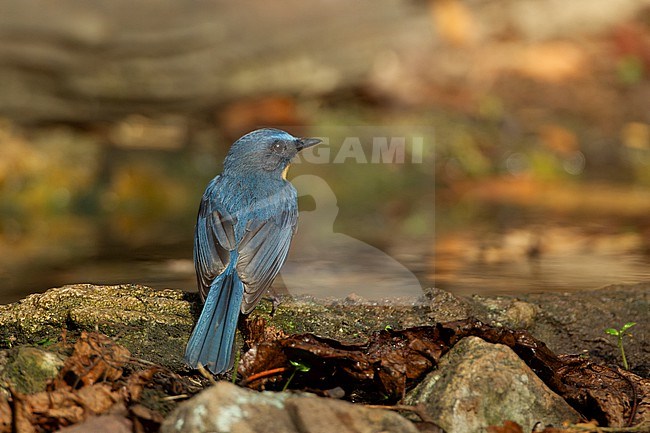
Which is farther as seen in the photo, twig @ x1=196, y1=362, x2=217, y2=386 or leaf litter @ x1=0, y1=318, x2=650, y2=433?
twig @ x1=196, y1=362, x2=217, y2=386

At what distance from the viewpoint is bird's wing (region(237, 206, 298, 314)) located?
3428mm

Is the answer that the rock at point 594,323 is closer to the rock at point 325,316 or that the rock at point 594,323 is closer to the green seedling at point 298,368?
the rock at point 325,316

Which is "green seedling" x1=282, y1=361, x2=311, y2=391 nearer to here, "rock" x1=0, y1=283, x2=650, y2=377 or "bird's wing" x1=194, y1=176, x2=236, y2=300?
"rock" x1=0, y1=283, x2=650, y2=377

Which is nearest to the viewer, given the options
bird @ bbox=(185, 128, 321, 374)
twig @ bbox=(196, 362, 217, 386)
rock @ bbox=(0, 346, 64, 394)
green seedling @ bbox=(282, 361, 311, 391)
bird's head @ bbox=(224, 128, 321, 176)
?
rock @ bbox=(0, 346, 64, 394)

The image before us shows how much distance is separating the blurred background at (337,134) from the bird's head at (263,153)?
2.46 ft

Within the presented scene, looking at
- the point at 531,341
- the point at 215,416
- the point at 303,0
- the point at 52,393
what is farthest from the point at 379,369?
the point at 303,0

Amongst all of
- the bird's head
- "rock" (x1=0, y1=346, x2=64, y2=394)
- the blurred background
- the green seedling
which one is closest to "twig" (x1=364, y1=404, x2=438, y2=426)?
the green seedling

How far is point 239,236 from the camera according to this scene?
3.68 metres

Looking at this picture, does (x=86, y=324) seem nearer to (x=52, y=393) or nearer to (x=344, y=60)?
(x=52, y=393)

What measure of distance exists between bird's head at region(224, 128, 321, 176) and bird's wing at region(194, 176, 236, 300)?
0.30m

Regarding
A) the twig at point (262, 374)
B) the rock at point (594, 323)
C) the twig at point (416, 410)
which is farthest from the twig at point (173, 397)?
the rock at point (594, 323)

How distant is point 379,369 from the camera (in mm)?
2898

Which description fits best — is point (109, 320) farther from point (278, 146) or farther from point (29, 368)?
point (278, 146)

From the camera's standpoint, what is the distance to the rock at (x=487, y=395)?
2691mm
